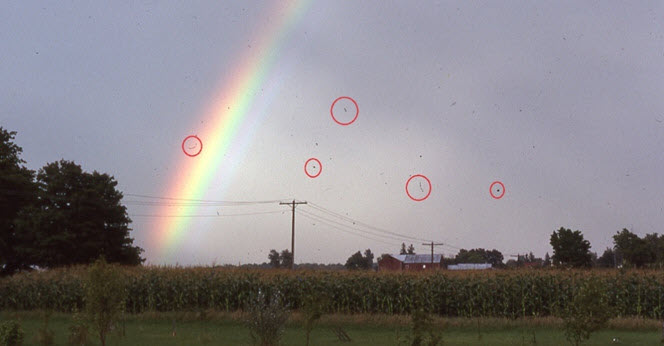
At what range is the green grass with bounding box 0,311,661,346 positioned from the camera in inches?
804

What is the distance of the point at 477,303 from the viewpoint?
30016 mm

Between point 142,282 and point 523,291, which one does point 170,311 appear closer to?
point 142,282

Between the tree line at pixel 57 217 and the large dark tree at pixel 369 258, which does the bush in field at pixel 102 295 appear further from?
the large dark tree at pixel 369 258

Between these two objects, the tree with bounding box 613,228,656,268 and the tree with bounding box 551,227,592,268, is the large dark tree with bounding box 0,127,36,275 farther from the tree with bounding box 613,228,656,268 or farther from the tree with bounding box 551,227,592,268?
the tree with bounding box 613,228,656,268

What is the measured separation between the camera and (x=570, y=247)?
87812 millimetres

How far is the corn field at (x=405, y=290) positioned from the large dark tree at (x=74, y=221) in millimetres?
27687

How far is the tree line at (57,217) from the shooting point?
5650 cm

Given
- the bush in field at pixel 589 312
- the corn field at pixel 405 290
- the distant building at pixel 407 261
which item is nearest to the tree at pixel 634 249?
the distant building at pixel 407 261

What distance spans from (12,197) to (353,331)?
46.8 meters

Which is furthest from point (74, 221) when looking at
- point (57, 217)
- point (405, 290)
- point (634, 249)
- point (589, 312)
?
point (634, 249)

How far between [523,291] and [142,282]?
69.4 feet

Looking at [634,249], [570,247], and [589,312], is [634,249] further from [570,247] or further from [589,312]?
[589,312]

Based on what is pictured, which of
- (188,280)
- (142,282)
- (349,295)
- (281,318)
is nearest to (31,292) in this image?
(142,282)

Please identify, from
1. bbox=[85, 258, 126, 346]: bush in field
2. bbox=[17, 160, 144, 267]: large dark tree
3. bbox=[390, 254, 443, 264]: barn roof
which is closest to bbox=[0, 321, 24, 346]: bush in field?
bbox=[85, 258, 126, 346]: bush in field
